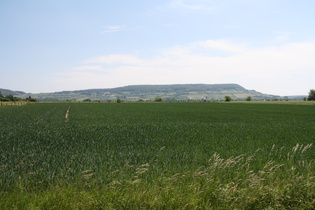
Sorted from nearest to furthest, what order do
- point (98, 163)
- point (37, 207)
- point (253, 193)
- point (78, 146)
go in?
point (37, 207)
point (253, 193)
point (98, 163)
point (78, 146)

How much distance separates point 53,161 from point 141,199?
5.09 m

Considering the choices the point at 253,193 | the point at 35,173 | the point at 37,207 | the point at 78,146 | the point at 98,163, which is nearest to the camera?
the point at 37,207

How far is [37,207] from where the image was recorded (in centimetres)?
514

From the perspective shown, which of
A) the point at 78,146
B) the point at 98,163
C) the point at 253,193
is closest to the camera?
the point at 253,193

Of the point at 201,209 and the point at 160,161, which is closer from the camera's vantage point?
the point at 201,209

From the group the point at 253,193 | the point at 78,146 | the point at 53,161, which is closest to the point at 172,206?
the point at 253,193

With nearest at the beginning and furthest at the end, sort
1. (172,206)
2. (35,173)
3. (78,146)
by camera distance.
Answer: (172,206) → (35,173) → (78,146)

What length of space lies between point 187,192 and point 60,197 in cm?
295

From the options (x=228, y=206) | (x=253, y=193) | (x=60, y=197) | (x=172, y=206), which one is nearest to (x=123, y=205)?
(x=172, y=206)

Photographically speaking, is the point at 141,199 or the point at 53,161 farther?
the point at 53,161

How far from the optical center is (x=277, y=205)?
18.1ft

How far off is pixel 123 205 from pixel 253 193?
122 inches

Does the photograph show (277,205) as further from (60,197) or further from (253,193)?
(60,197)

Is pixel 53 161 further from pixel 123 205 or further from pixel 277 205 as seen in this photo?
pixel 277 205
